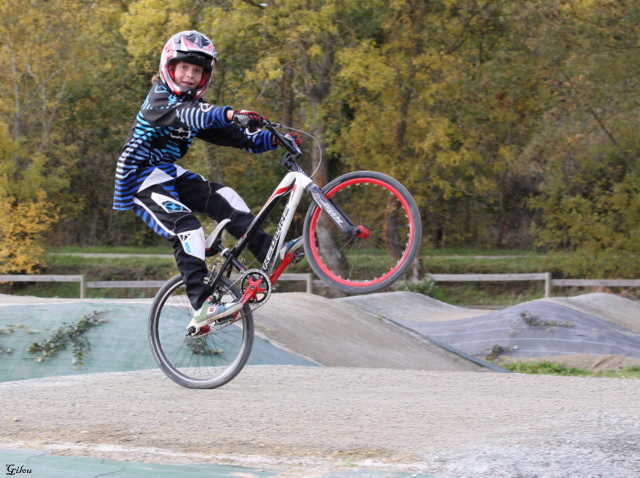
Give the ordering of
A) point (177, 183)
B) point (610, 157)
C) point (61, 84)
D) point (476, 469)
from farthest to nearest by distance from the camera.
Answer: point (61, 84)
point (610, 157)
point (177, 183)
point (476, 469)

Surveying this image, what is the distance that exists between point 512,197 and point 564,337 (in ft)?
72.1

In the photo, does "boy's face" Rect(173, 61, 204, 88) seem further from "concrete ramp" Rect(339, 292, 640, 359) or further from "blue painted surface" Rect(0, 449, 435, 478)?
"concrete ramp" Rect(339, 292, 640, 359)

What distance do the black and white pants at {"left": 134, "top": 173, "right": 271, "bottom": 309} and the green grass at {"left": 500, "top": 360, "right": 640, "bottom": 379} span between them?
624 centimetres

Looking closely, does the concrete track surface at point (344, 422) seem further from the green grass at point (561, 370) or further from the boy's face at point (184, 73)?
the green grass at point (561, 370)

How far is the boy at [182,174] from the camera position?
17.9ft

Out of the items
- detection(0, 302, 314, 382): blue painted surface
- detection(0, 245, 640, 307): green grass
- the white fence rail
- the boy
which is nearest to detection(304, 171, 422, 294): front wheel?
the boy

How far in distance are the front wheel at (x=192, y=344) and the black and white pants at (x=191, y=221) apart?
0.25m

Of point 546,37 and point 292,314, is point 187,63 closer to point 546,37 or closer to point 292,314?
point 292,314

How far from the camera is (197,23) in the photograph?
20.1 metres

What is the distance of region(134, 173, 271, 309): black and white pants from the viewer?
559 cm

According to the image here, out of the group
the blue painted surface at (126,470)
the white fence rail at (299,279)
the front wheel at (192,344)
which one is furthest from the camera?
the white fence rail at (299,279)

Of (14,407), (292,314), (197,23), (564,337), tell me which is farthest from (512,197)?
(14,407)

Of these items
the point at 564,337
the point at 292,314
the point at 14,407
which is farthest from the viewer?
the point at 564,337


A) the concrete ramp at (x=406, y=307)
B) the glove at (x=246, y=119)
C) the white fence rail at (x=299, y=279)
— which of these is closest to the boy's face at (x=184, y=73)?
the glove at (x=246, y=119)
